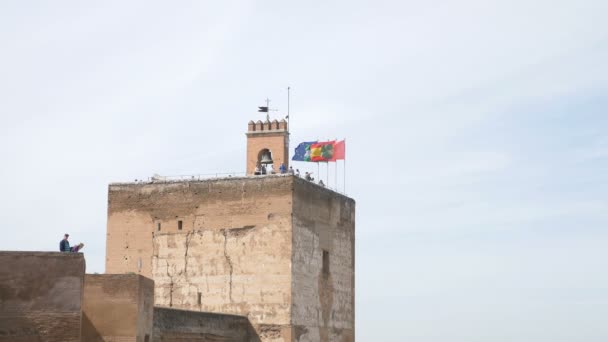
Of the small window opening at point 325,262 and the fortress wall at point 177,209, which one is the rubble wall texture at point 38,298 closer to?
the fortress wall at point 177,209

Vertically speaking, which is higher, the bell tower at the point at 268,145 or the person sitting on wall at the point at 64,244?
the bell tower at the point at 268,145

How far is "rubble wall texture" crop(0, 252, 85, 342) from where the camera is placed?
20594 mm

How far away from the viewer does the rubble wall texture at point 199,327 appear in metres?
25.5

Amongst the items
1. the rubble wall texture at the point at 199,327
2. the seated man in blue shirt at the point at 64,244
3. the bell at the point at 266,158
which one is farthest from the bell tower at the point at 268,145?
the seated man in blue shirt at the point at 64,244

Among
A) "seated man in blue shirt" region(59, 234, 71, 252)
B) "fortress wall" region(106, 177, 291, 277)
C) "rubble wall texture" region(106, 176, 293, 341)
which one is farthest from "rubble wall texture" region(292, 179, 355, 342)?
"seated man in blue shirt" region(59, 234, 71, 252)

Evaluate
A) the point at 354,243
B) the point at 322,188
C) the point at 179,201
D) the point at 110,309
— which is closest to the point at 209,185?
the point at 179,201

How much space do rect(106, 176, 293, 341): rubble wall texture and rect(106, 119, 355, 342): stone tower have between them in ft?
0.08

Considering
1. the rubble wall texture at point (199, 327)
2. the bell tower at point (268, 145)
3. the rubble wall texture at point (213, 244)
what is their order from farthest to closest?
the bell tower at point (268, 145) < the rubble wall texture at point (213, 244) < the rubble wall texture at point (199, 327)

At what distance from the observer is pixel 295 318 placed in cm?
3066

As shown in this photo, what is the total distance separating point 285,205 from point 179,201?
298cm

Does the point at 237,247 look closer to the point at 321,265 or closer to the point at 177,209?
the point at 177,209

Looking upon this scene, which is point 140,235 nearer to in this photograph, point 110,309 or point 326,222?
point 326,222

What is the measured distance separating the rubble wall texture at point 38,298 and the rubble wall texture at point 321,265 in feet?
34.3

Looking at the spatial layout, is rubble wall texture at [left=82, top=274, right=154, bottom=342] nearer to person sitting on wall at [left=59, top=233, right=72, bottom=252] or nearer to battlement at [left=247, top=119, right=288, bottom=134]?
person sitting on wall at [left=59, top=233, right=72, bottom=252]
